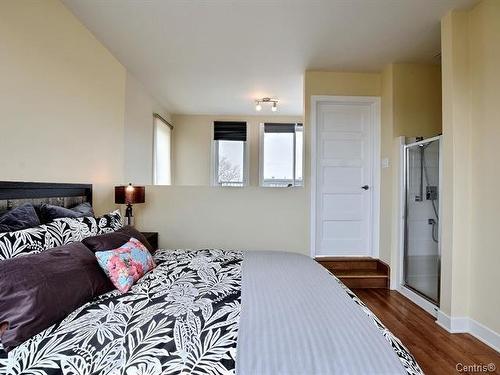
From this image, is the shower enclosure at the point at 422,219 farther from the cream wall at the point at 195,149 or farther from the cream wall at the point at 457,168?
the cream wall at the point at 195,149

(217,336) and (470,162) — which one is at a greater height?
(470,162)

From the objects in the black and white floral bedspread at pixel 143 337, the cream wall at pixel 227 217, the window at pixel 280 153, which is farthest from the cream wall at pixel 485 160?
the window at pixel 280 153

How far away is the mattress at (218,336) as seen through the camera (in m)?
0.91

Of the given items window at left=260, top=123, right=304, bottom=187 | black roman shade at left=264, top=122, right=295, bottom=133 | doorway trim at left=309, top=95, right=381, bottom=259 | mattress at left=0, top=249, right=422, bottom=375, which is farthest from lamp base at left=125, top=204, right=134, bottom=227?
black roman shade at left=264, top=122, right=295, bottom=133

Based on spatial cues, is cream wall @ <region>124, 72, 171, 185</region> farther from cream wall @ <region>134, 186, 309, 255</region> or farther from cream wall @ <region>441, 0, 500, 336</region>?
cream wall @ <region>441, 0, 500, 336</region>

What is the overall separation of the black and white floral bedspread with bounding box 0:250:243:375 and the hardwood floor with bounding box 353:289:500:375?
1.54 metres

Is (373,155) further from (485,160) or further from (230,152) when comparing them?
(230,152)

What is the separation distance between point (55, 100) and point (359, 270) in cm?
358

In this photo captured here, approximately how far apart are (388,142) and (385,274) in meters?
1.56

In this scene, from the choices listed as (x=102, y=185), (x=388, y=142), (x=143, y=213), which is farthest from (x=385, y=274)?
(x=102, y=185)

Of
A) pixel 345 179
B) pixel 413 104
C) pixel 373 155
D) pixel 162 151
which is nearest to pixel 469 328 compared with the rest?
pixel 345 179

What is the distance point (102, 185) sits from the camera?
3.00 metres

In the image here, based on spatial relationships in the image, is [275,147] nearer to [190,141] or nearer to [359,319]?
[190,141]

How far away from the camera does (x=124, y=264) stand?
159 cm
